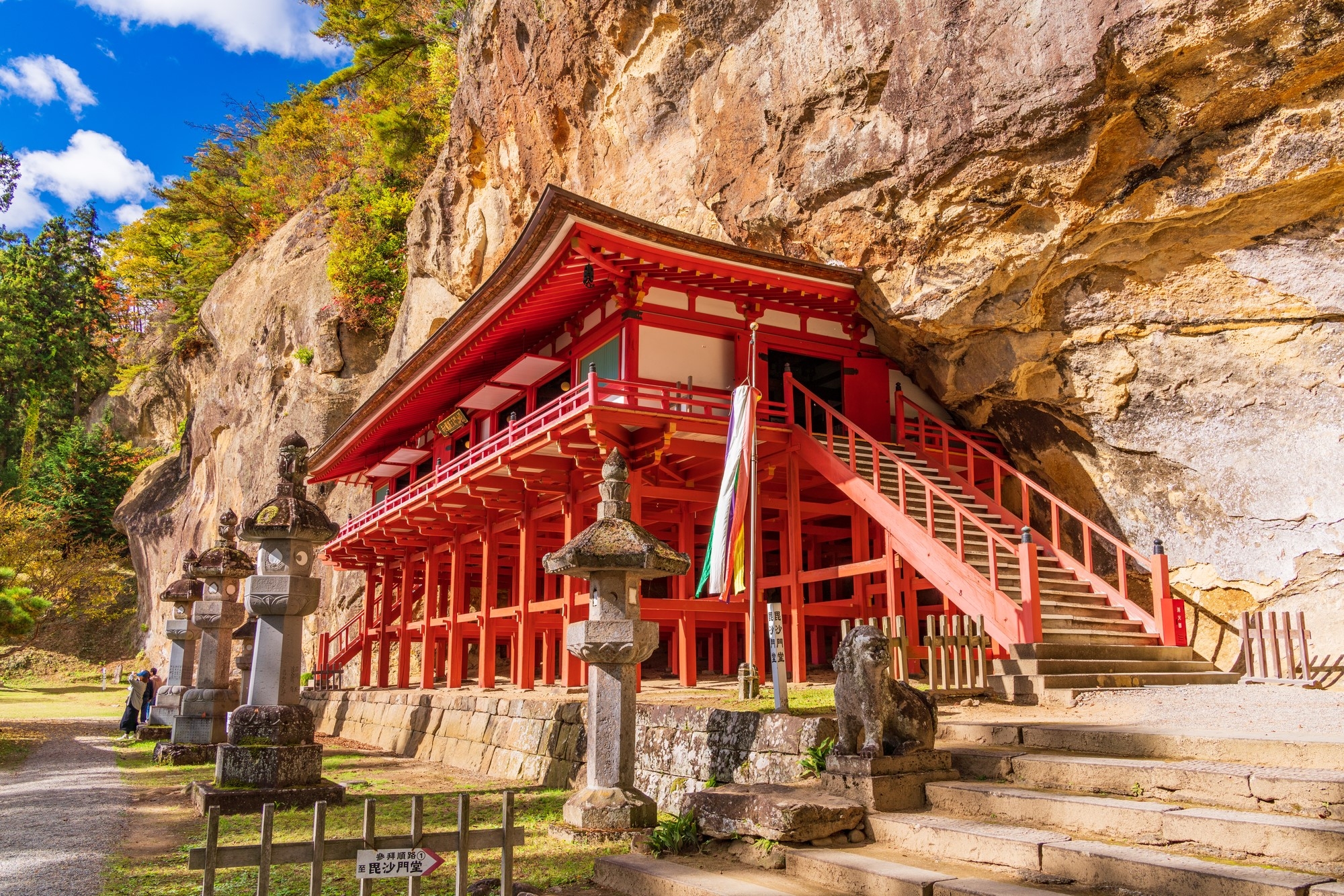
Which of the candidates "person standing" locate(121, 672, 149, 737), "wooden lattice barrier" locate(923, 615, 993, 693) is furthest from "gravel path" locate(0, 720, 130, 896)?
"wooden lattice barrier" locate(923, 615, 993, 693)

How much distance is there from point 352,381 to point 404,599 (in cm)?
1386

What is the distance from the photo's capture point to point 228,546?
16.3m

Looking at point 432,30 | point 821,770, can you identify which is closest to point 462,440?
point 821,770

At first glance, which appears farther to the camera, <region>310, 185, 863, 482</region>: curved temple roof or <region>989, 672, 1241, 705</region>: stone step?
<region>310, 185, 863, 482</region>: curved temple roof

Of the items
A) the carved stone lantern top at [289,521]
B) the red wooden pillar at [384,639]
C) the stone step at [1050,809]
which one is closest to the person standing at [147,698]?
the red wooden pillar at [384,639]

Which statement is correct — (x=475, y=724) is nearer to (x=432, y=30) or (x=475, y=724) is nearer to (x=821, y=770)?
(x=821, y=770)

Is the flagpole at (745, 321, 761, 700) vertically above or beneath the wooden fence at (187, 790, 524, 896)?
above

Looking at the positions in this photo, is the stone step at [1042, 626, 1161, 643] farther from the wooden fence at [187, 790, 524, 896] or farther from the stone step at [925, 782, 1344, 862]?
the wooden fence at [187, 790, 524, 896]

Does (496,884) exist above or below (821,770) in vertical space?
below

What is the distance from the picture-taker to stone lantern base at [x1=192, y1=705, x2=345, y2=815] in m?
9.30

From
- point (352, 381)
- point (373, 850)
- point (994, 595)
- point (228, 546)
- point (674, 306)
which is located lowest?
point (373, 850)

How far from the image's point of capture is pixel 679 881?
532 cm

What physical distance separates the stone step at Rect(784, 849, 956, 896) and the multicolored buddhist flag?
514 centimetres

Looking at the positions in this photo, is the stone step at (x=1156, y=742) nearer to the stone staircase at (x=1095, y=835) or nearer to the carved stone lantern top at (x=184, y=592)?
the stone staircase at (x=1095, y=835)
